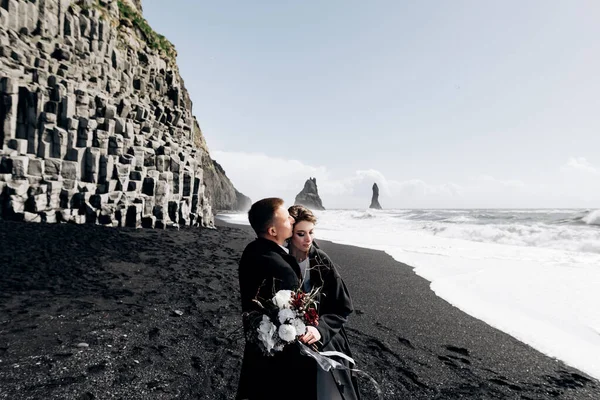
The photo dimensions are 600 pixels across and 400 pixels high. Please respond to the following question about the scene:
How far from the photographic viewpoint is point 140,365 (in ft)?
14.9

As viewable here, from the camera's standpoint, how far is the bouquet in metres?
1.97

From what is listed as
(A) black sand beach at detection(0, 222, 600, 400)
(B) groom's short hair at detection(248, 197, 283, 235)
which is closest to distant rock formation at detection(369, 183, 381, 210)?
(A) black sand beach at detection(0, 222, 600, 400)

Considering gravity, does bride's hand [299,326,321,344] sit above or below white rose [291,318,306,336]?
below

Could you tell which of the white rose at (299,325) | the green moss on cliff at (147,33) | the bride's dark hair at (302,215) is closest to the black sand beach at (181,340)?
the white rose at (299,325)

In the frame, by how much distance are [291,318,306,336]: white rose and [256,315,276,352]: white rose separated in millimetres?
138

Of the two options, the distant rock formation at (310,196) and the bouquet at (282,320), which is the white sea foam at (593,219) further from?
the distant rock formation at (310,196)

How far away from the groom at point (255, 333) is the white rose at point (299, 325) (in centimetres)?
12

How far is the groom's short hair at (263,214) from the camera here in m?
2.32

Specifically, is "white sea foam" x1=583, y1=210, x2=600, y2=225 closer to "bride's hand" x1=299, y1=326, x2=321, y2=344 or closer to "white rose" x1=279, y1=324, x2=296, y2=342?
"bride's hand" x1=299, y1=326, x2=321, y2=344

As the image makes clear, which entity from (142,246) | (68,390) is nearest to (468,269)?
(68,390)

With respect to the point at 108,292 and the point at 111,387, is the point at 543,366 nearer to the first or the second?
the point at 111,387

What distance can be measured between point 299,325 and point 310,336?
0.20 metres

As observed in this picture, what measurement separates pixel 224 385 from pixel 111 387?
147 cm

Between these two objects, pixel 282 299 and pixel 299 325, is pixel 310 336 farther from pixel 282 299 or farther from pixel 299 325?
pixel 282 299
